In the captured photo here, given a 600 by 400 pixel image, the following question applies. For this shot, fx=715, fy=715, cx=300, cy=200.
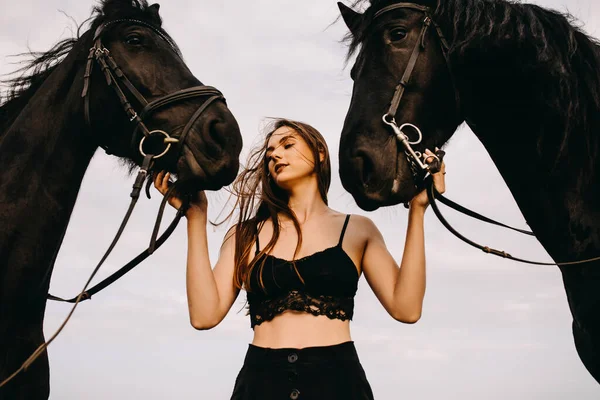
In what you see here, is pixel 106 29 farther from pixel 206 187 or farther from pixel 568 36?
pixel 568 36

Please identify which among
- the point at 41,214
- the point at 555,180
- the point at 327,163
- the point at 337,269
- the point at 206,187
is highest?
the point at 41,214

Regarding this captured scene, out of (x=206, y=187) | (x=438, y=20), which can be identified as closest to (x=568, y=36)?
(x=438, y=20)

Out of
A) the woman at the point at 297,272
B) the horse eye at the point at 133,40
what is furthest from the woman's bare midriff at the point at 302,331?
the horse eye at the point at 133,40

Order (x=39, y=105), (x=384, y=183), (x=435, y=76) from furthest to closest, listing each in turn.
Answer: (x=39, y=105) < (x=435, y=76) < (x=384, y=183)

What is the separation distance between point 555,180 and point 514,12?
85 centimetres

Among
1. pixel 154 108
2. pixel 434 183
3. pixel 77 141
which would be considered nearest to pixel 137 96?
pixel 154 108

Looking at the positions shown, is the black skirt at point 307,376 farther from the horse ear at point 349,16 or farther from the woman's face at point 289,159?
the horse ear at point 349,16

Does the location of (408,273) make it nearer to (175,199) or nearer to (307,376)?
(307,376)

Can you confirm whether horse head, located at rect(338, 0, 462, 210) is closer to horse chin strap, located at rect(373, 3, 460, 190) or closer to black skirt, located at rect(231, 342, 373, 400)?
horse chin strap, located at rect(373, 3, 460, 190)

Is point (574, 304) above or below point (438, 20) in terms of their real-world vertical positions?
below

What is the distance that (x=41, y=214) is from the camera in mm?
3623

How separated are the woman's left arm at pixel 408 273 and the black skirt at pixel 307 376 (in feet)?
1.14

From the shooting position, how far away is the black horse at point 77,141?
3.56 meters

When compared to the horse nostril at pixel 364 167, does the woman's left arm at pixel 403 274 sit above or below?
below
